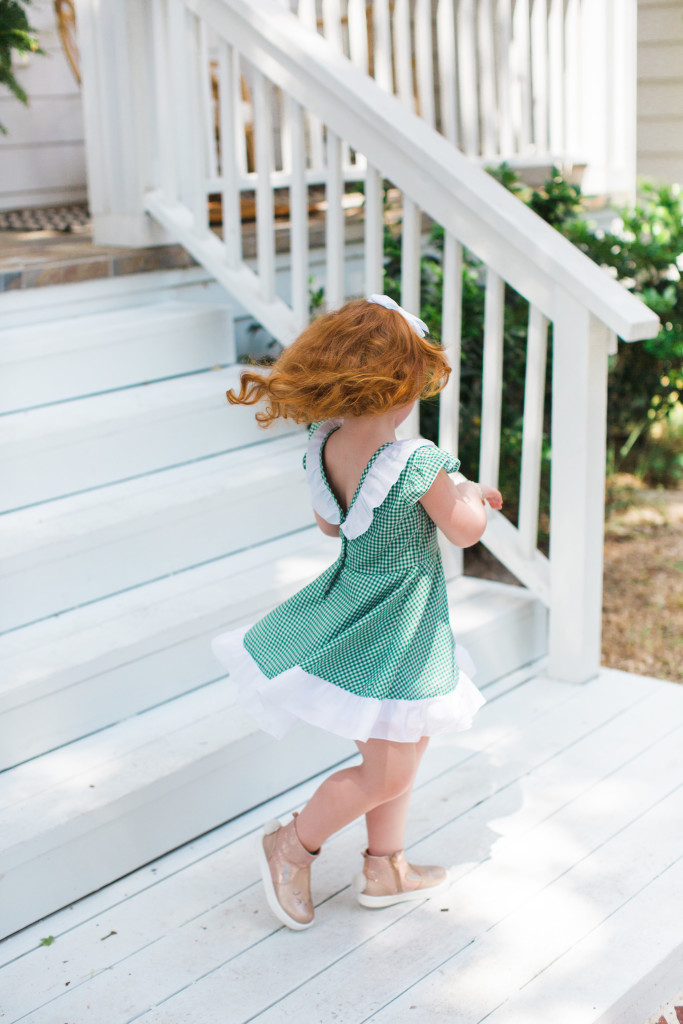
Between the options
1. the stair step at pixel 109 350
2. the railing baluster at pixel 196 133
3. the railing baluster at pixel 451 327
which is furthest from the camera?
the railing baluster at pixel 196 133

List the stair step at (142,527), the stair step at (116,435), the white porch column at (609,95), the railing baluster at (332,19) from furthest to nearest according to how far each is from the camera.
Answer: the white porch column at (609,95), the railing baluster at (332,19), the stair step at (116,435), the stair step at (142,527)

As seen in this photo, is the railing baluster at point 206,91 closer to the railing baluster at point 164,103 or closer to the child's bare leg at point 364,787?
the railing baluster at point 164,103

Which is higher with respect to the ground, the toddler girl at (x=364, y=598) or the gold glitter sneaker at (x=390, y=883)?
the toddler girl at (x=364, y=598)

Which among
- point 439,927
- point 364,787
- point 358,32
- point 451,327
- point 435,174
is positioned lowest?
point 439,927

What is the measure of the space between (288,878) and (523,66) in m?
3.91

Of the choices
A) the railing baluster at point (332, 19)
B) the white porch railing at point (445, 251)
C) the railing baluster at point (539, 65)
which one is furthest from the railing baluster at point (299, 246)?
the railing baluster at point (539, 65)

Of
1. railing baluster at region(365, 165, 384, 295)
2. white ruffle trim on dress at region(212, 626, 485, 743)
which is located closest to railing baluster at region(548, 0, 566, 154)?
railing baluster at region(365, 165, 384, 295)

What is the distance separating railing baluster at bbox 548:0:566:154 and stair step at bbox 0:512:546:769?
271 cm

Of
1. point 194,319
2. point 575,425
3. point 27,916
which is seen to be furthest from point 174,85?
point 27,916

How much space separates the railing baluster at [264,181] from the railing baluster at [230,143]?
93mm

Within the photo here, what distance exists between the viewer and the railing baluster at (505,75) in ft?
14.7

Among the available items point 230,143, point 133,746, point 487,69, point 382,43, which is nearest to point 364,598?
point 133,746

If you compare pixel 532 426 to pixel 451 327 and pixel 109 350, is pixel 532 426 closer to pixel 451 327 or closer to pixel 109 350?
pixel 451 327

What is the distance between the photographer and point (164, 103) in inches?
125
